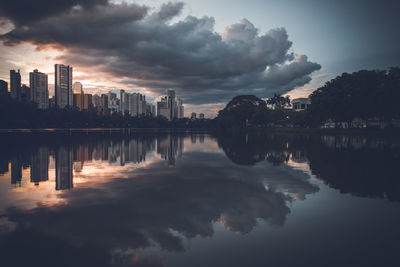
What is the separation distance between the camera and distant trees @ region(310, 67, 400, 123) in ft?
177

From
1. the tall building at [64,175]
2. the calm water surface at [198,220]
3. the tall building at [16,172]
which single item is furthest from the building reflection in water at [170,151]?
the tall building at [16,172]

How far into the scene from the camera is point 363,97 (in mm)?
56438

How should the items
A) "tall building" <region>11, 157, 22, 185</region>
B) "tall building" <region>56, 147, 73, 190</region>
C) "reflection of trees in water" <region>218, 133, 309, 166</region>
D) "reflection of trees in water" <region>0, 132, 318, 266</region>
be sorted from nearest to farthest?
"reflection of trees in water" <region>0, 132, 318, 266</region>
"tall building" <region>56, 147, 73, 190</region>
"tall building" <region>11, 157, 22, 185</region>
"reflection of trees in water" <region>218, 133, 309, 166</region>

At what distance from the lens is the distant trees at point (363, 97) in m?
53.8

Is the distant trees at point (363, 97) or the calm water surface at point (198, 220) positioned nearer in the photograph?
the calm water surface at point (198, 220)

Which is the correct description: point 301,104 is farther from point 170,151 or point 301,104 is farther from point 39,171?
point 39,171

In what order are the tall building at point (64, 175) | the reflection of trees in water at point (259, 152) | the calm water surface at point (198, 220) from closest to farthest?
the calm water surface at point (198, 220) < the tall building at point (64, 175) < the reflection of trees in water at point (259, 152)

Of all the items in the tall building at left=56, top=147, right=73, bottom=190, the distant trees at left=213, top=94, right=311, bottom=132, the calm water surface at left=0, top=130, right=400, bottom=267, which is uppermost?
the distant trees at left=213, top=94, right=311, bottom=132

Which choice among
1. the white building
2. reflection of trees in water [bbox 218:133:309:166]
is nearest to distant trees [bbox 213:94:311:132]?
the white building

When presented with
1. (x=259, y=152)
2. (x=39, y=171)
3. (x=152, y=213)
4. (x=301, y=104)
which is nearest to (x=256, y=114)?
(x=259, y=152)

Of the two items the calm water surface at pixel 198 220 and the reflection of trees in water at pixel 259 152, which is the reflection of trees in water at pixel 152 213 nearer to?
the calm water surface at pixel 198 220

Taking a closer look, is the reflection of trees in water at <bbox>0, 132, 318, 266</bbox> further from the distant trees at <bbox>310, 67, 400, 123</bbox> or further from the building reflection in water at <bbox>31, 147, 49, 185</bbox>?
the distant trees at <bbox>310, 67, 400, 123</bbox>

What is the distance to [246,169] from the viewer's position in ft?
46.4

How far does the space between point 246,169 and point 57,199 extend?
32.7 feet
